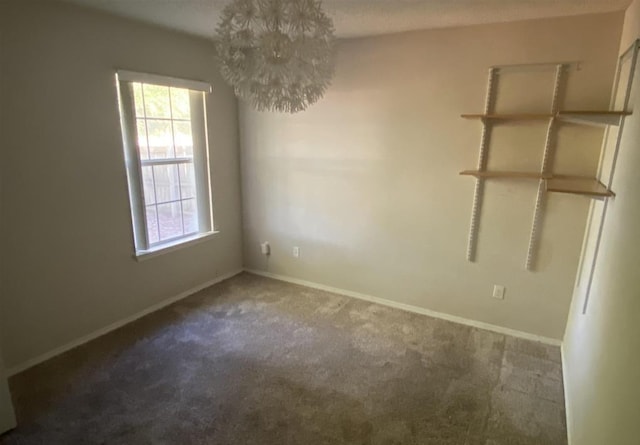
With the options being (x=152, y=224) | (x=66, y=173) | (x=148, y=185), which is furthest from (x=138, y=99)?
(x=152, y=224)

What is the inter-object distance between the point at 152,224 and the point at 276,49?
231 centimetres

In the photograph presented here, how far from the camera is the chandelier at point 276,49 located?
1.64 meters

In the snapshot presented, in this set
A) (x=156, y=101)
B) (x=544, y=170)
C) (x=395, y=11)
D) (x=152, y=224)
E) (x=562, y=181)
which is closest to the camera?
(x=395, y=11)

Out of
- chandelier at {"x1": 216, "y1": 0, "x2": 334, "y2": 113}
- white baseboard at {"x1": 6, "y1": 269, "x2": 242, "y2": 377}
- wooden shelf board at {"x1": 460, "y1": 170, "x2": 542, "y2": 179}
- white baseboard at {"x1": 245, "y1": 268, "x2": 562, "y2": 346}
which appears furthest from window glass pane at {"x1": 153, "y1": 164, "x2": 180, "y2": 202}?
wooden shelf board at {"x1": 460, "y1": 170, "x2": 542, "y2": 179}

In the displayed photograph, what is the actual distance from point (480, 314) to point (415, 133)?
1627mm

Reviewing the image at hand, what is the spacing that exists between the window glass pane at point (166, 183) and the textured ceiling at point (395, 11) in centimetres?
119

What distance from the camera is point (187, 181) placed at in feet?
12.1

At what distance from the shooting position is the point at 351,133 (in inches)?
135

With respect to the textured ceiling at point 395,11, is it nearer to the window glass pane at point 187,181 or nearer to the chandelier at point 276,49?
the chandelier at point 276,49

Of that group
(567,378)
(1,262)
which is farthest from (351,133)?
(1,262)

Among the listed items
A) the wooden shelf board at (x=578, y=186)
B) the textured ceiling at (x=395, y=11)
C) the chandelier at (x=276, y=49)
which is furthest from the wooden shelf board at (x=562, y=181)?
the chandelier at (x=276, y=49)

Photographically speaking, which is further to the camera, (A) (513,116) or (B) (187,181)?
(B) (187,181)

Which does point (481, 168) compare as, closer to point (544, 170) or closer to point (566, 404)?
point (544, 170)

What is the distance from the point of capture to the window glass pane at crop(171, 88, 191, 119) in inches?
133
